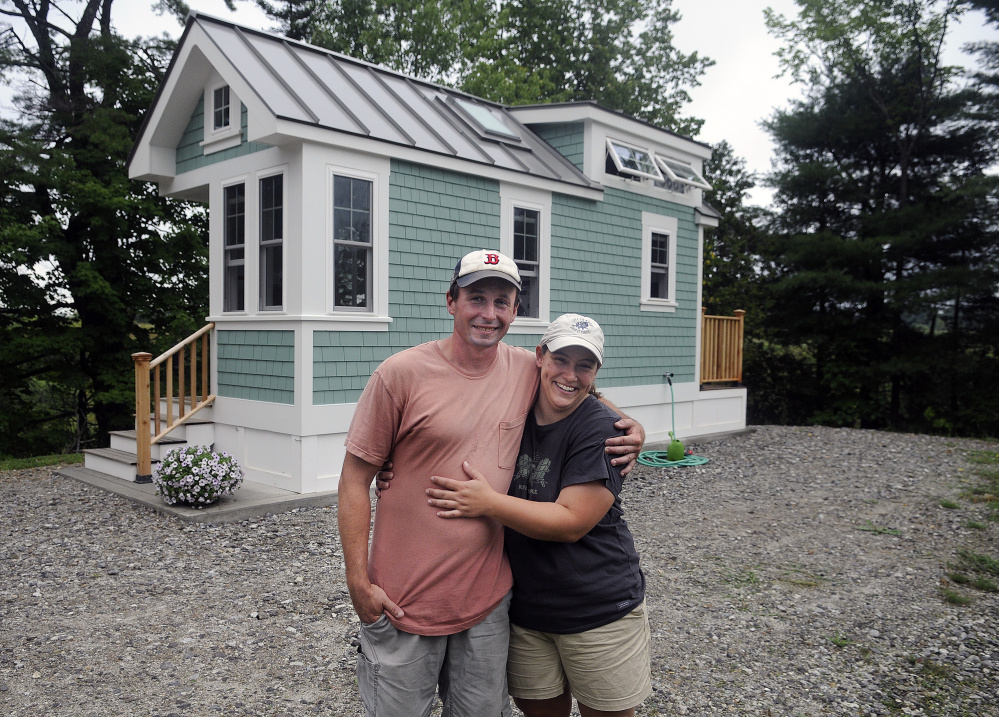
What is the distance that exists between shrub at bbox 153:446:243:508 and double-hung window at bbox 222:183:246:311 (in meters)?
2.21

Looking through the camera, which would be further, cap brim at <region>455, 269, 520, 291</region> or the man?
cap brim at <region>455, 269, 520, 291</region>

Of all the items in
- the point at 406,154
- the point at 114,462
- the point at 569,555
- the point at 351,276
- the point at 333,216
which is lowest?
the point at 114,462

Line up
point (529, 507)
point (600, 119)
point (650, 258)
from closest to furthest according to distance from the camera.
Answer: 1. point (529, 507)
2. point (600, 119)
3. point (650, 258)

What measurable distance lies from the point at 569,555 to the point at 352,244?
6.07 metres

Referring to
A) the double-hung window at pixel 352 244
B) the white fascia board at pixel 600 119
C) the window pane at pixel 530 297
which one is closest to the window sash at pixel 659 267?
the white fascia board at pixel 600 119

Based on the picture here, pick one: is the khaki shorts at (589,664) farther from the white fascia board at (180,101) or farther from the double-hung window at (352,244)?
the white fascia board at (180,101)

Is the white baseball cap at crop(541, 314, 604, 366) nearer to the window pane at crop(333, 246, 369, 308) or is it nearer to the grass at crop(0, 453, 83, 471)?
the window pane at crop(333, 246, 369, 308)

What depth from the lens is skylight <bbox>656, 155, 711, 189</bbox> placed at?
11.8 m

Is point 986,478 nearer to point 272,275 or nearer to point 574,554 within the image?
point 272,275

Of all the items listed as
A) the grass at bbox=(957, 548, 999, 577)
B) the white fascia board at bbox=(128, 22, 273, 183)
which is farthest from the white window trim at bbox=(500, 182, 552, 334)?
the grass at bbox=(957, 548, 999, 577)

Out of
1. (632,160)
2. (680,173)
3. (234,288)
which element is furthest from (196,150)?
(680,173)

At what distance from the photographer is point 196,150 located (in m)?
8.85

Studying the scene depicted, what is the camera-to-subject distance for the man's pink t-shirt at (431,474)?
2043 mm

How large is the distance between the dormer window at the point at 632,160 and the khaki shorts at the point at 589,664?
958 cm
